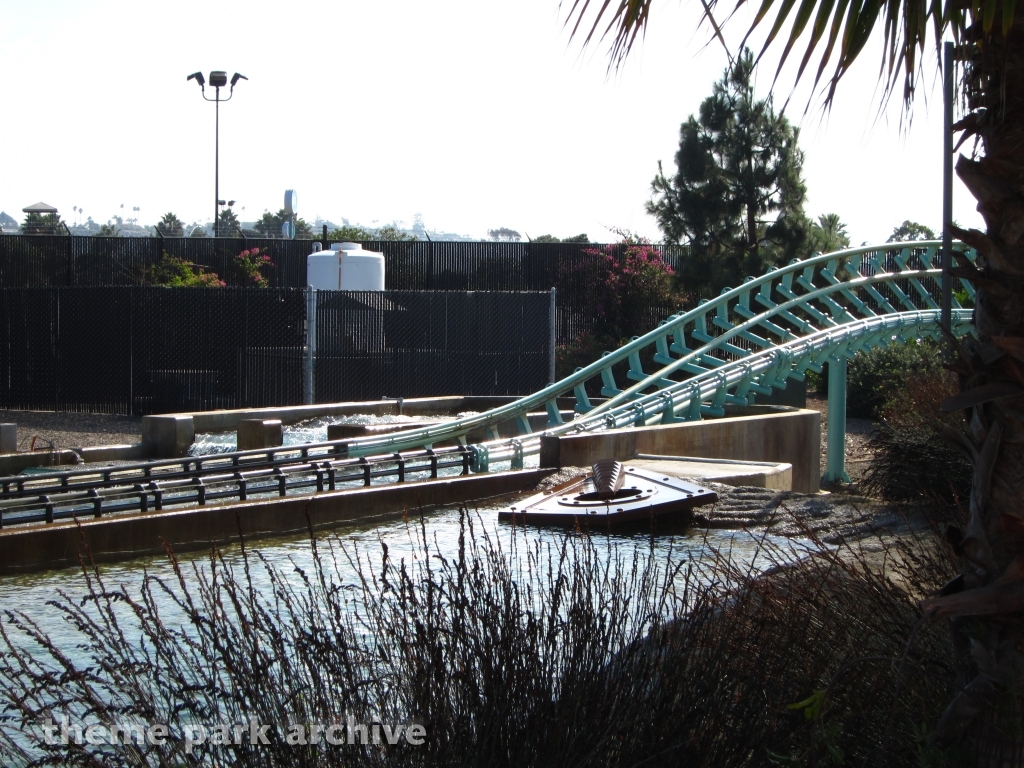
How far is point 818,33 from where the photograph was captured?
11.3 feet

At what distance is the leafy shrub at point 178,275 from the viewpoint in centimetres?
2783

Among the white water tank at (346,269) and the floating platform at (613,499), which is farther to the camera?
the white water tank at (346,269)

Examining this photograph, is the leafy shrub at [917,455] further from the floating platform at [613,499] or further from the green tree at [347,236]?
the green tree at [347,236]

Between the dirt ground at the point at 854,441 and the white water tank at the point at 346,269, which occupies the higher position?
the white water tank at the point at 346,269

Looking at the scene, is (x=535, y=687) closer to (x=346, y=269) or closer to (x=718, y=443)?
(x=718, y=443)

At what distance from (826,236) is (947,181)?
83.7ft

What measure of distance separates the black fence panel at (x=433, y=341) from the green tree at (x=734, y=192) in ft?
21.4

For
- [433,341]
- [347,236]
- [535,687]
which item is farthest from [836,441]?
[347,236]

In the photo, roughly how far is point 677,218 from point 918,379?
48.0ft

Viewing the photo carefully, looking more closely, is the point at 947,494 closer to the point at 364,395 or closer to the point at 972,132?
the point at 972,132

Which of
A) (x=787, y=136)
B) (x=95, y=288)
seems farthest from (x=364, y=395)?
(x=787, y=136)

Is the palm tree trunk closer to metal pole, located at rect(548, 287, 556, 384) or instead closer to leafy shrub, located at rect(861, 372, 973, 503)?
leafy shrub, located at rect(861, 372, 973, 503)

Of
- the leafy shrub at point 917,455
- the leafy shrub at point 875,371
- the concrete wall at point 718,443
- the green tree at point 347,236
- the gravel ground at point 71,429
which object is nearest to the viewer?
the leafy shrub at point 917,455

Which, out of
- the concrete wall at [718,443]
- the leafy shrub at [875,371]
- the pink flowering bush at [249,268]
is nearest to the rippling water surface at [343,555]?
the concrete wall at [718,443]
